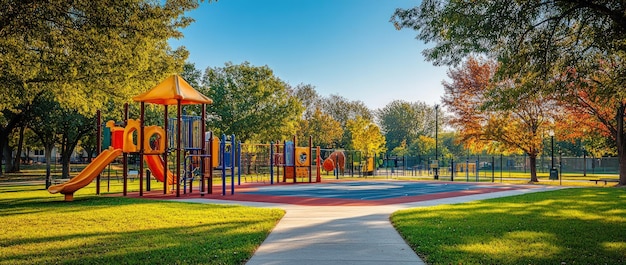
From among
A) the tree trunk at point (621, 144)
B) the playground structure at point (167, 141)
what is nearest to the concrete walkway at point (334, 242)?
the playground structure at point (167, 141)

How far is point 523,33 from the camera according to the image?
1198 centimetres

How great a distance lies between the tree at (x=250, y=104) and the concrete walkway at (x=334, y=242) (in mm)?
37212

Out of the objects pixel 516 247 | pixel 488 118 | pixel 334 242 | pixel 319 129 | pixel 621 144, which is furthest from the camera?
pixel 319 129

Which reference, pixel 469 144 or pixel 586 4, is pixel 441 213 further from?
pixel 469 144

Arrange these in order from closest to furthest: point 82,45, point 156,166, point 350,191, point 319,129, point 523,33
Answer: point 523,33, point 82,45, point 156,166, point 350,191, point 319,129

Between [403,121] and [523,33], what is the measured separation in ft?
277

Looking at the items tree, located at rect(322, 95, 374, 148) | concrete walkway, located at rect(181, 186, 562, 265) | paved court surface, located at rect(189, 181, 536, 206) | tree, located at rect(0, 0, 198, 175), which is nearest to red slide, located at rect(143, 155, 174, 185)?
paved court surface, located at rect(189, 181, 536, 206)

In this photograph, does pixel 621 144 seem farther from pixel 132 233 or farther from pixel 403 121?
pixel 403 121

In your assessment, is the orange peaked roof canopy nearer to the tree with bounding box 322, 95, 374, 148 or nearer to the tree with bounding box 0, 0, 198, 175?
the tree with bounding box 0, 0, 198, 175

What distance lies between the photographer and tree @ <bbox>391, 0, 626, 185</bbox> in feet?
36.2

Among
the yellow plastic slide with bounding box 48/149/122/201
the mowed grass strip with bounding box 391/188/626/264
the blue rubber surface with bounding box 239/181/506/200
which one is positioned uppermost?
the yellow plastic slide with bounding box 48/149/122/201

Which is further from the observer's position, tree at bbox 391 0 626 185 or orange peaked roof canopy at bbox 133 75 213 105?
orange peaked roof canopy at bbox 133 75 213 105

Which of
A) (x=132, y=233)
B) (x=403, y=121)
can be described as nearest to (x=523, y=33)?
(x=132, y=233)

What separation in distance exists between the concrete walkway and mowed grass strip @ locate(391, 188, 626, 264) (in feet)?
1.31
